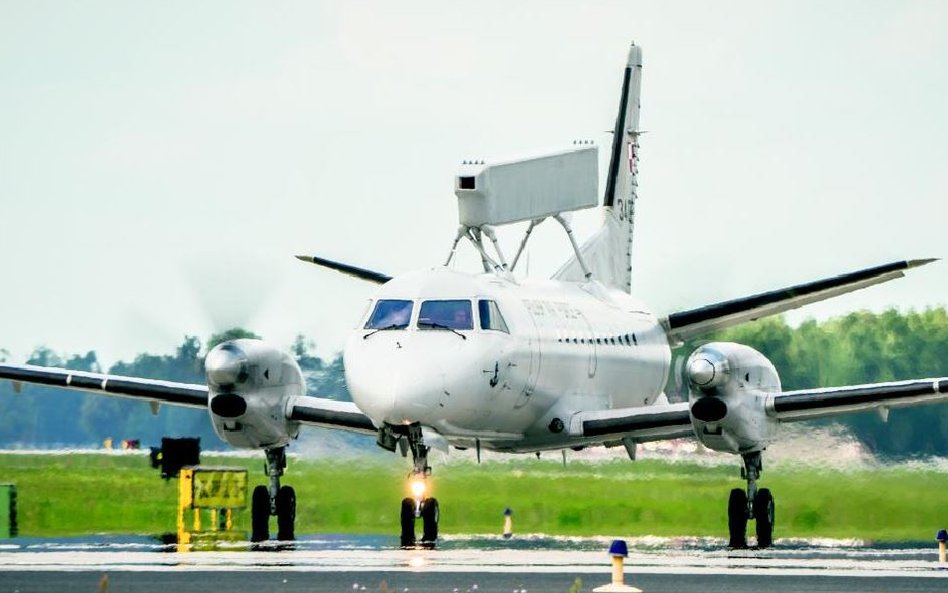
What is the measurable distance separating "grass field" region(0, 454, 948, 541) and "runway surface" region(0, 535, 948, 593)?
4.65 metres

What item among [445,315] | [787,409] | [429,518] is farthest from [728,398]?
[429,518]

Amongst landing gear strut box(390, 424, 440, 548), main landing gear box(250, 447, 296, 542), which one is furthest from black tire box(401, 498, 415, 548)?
main landing gear box(250, 447, 296, 542)

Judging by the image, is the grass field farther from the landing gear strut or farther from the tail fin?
the landing gear strut

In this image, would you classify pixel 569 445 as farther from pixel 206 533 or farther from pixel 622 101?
pixel 622 101

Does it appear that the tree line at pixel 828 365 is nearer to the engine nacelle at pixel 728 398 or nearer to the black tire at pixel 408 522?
the engine nacelle at pixel 728 398

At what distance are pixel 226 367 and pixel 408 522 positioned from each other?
3868mm

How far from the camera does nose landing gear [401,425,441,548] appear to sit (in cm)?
2466

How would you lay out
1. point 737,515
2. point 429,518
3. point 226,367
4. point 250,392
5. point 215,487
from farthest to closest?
1. point 215,487
2. point 737,515
3. point 250,392
4. point 226,367
5. point 429,518

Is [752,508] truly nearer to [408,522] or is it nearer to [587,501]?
[408,522]

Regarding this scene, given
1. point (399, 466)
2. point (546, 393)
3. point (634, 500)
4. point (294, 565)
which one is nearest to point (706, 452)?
point (634, 500)

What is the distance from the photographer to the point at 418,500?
985 inches

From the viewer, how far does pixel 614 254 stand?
119 feet

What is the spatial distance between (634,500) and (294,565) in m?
14.4

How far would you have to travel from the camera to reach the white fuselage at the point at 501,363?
24.2m
